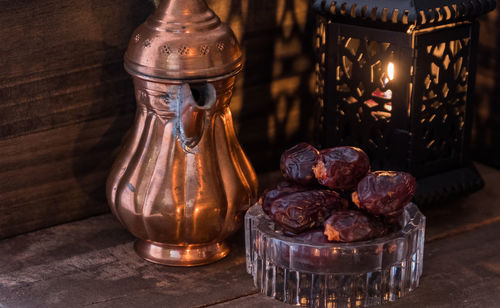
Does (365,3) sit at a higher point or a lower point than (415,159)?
higher

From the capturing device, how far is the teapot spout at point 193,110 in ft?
2.52

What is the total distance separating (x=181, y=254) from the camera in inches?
34.2

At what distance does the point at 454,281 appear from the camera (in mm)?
827

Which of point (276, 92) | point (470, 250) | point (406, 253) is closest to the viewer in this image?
point (406, 253)

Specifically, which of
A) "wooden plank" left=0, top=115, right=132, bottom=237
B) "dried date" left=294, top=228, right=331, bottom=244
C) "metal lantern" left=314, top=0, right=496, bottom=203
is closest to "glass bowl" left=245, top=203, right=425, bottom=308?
"dried date" left=294, top=228, right=331, bottom=244

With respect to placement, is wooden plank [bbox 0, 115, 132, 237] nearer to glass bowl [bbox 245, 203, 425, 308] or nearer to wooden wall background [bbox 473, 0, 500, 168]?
glass bowl [bbox 245, 203, 425, 308]

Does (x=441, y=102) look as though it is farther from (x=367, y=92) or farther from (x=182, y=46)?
(x=182, y=46)

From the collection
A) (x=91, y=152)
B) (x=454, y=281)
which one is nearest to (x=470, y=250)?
(x=454, y=281)

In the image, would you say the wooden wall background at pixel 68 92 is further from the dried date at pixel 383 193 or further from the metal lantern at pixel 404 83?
the dried date at pixel 383 193

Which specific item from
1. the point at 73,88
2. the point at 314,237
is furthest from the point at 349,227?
the point at 73,88

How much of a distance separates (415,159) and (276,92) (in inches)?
8.9

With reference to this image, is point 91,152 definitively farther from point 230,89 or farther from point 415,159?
point 415,159

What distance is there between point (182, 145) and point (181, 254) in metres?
0.12

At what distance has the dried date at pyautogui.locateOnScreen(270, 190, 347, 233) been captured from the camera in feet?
2.49
